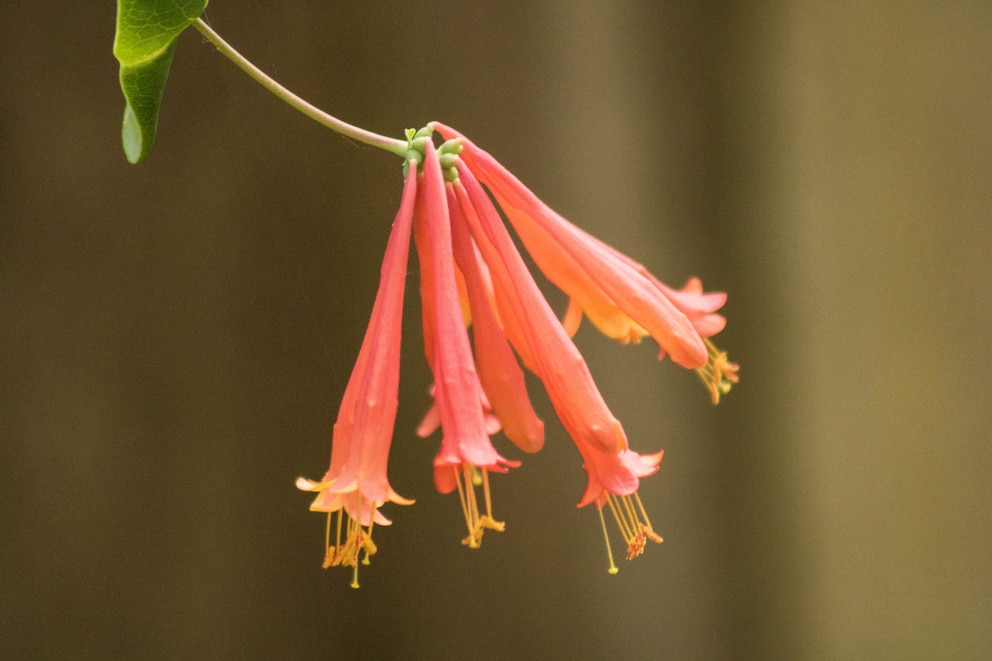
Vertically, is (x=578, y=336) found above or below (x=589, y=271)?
above

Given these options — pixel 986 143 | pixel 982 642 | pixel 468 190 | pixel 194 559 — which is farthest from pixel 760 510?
pixel 468 190

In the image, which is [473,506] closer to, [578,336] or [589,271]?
[589,271]

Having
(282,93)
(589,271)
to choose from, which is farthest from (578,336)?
(282,93)

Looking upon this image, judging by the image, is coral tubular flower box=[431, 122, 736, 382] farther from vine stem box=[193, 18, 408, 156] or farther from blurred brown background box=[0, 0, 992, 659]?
blurred brown background box=[0, 0, 992, 659]

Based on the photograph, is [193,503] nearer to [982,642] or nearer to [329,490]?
[329,490]

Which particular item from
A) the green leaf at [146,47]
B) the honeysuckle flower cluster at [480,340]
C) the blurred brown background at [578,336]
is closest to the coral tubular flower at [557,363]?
the honeysuckle flower cluster at [480,340]

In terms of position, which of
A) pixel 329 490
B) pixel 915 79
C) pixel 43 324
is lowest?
pixel 329 490

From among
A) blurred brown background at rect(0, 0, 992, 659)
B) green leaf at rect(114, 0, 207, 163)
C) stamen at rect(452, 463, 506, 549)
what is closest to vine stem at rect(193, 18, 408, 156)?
green leaf at rect(114, 0, 207, 163)
